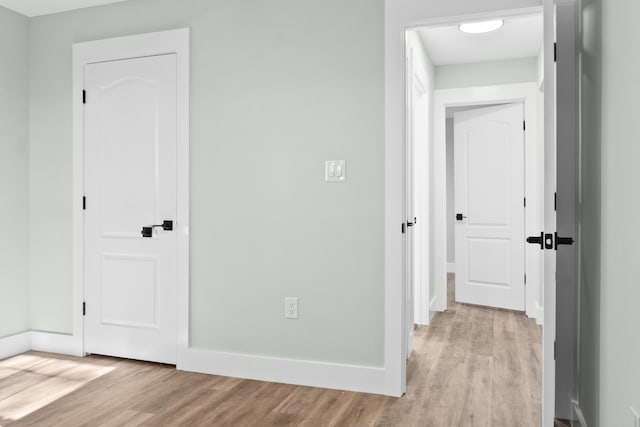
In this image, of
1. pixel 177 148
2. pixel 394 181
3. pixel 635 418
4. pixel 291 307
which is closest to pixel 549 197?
pixel 394 181

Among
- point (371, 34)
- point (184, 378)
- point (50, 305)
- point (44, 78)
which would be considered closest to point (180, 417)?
point (184, 378)

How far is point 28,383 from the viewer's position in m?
3.15

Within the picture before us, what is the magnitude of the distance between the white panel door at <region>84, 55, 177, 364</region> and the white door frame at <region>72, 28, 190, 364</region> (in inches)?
1.9

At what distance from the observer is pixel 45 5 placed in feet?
12.0

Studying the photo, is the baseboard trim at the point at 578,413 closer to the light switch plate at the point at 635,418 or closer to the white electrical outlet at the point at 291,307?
the light switch plate at the point at 635,418

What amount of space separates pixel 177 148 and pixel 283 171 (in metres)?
0.78

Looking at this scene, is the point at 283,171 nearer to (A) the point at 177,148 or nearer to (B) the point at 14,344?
(A) the point at 177,148

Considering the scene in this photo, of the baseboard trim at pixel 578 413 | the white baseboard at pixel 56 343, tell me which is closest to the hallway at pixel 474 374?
the baseboard trim at pixel 578 413

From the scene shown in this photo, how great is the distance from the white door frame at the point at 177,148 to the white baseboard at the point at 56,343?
2 cm

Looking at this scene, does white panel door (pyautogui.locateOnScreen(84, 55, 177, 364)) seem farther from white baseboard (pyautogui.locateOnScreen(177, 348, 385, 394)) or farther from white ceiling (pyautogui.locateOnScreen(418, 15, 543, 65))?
white ceiling (pyautogui.locateOnScreen(418, 15, 543, 65))

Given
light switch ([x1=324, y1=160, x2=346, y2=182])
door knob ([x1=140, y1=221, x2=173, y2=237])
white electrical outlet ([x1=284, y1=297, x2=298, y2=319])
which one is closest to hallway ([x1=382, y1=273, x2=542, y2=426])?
white electrical outlet ([x1=284, y1=297, x2=298, y2=319])

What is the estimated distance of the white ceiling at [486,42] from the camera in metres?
4.19

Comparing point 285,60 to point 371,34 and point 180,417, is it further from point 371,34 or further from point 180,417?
point 180,417

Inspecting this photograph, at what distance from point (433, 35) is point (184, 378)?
3384 millimetres
